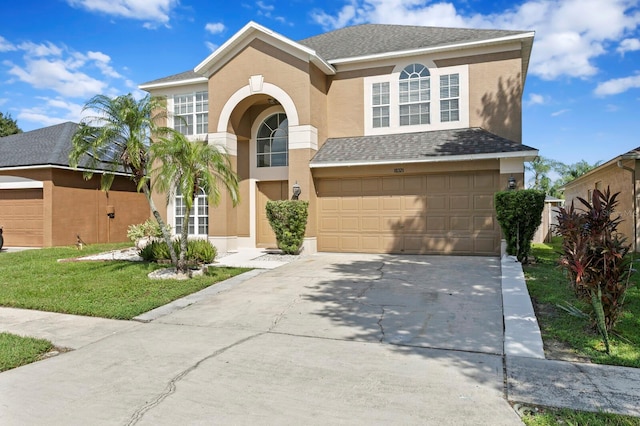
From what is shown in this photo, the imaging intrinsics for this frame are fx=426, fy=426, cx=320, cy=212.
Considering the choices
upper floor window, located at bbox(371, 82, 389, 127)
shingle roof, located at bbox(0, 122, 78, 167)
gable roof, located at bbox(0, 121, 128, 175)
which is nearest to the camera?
upper floor window, located at bbox(371, 82, 389, 127)

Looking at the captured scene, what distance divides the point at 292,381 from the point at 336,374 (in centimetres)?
51

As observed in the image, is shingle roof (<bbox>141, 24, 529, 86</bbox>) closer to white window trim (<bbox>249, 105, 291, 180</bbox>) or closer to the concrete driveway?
white window trim (<bbox>249, 105, 291, 180</bbox>)

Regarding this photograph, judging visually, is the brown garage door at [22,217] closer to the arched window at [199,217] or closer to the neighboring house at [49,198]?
the neighboring house at [49,198]

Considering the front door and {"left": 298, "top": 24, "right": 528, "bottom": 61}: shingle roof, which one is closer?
{"left": 298, "top": 24, "right": 528, "bottom": 61}: shingle roof

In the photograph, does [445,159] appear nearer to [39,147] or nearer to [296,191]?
[296,191]

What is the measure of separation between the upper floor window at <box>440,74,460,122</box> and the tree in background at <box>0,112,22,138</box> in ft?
125

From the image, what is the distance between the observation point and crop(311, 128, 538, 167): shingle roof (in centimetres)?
1284

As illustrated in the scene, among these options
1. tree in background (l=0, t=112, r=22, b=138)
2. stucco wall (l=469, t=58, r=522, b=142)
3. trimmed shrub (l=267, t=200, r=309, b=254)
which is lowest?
trimmed shrub (l=267, t=200, r=309, b=254)

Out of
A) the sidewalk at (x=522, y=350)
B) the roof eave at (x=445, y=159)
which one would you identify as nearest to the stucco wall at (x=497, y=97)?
the roof eave at (x=445, y=159)

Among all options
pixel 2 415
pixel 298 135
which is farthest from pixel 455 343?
pixel 298 135

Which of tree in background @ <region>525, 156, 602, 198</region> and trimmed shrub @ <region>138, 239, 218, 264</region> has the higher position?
tree in background @ <region>525, 156, 602, 198</region>

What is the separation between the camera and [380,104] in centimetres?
1508

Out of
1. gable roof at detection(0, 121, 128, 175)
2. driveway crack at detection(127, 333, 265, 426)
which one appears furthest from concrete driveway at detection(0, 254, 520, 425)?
gable roof at detection(0, 121, 128, 175)

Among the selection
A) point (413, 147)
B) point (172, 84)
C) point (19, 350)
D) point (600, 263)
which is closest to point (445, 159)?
point (413, 147)
